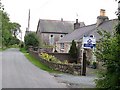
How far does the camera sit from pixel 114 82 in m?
12.0

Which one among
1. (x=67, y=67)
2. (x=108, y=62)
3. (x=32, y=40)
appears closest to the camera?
(x=108, y=62)

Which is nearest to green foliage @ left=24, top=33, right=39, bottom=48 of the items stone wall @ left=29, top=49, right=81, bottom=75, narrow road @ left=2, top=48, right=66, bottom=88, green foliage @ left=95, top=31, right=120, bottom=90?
stone wall @ left=29, top=49, right=81, bottom=75

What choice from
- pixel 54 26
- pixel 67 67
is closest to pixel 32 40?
pixel 54 26

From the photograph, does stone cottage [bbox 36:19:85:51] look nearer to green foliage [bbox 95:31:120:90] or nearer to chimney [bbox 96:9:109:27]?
chimney [bbox 96:9:109:27]

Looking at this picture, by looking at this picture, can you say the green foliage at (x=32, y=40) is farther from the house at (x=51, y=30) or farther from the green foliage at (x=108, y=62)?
the green foliage at (x=108, y=62)

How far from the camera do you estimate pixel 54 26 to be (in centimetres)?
8069

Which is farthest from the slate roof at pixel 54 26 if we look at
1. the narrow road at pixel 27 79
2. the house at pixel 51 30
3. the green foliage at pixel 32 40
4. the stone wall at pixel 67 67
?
the narrow road at pixel 27 79

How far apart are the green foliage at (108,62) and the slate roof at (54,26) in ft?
211

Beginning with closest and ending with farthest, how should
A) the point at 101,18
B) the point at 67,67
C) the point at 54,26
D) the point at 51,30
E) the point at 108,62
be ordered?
the point at 108,62
the point at 67,67
the point at 101,18
the point at 51,30
the point at 54,26

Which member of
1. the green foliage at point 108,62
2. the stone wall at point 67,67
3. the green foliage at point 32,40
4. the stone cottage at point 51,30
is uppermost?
the stone cottage at point 51,30

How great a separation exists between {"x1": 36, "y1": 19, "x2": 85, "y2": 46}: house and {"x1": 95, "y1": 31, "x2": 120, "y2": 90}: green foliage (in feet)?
207

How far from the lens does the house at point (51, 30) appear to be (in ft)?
256

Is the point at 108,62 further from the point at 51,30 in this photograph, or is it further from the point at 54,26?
the point at 54,26

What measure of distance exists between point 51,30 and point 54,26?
235 cm
